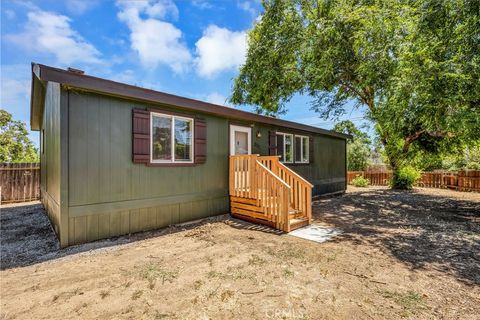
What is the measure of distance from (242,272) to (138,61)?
12.1 metres

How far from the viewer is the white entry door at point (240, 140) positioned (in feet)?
20.8

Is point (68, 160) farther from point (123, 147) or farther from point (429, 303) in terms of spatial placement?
point (429, 303)

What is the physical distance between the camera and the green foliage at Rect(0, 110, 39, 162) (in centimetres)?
1354

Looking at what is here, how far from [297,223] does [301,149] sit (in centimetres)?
439

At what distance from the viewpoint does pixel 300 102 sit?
13.5m

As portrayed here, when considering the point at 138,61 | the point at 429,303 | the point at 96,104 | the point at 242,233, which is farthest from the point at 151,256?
the point at 138,61

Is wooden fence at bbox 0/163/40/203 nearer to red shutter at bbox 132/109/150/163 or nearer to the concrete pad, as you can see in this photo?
red shutter at bbox 132/109/150/163

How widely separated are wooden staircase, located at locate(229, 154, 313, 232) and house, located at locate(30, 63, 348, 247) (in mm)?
23

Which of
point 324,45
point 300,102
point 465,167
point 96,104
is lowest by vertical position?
point 465,167

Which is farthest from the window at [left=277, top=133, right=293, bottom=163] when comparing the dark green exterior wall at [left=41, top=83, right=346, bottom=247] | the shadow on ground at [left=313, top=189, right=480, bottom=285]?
the dark green exterior wall at [left=41, top=83, right=346, bottom=247]

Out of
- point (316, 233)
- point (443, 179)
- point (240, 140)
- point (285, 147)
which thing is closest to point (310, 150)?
point (285, 147)

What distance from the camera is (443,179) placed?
12.8m

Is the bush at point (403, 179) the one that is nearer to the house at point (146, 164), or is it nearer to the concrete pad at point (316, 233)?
the house at point (146, 164)

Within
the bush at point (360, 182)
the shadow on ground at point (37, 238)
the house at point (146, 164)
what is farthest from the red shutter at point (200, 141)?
the bush at point (360, 182)
